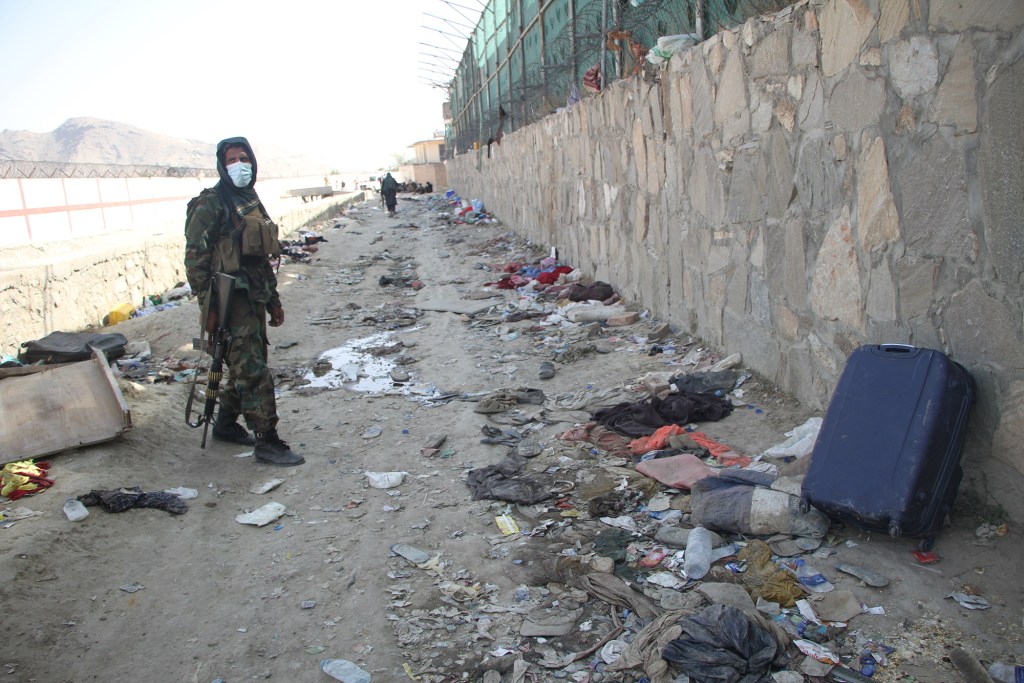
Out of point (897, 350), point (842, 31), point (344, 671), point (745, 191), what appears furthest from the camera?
point (745, 191)

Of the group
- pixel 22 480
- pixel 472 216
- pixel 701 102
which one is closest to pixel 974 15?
pixel 701 102

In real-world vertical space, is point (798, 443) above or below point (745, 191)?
below

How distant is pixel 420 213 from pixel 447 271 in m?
14.0

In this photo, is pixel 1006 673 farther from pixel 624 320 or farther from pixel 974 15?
pixel 624 320

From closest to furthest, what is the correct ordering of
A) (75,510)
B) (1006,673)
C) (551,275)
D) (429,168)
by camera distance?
(1006,673)
(75,510)
(551,275)
(429,168)

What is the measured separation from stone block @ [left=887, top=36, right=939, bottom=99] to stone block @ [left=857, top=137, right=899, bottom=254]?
25 cm

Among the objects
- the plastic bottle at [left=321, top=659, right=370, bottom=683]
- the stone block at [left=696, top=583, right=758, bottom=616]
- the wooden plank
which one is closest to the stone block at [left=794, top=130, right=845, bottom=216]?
the stone block at [left=696, top=583, right=758, bottom=616]

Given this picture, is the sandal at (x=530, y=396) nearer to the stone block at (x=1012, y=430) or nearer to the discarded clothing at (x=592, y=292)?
the discarded clothing at (x=592, y=292)

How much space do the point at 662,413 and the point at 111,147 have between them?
13584 cm

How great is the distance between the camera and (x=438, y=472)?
3.88 metres

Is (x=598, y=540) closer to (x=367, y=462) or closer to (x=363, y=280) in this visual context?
(x=367, y=462)

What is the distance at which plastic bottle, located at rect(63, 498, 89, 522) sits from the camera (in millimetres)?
3211

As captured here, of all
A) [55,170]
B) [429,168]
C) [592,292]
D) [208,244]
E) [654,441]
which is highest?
[429,168]

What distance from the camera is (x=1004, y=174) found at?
2355 mm
